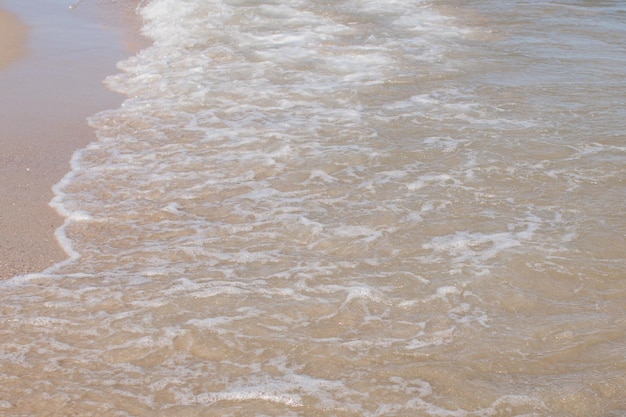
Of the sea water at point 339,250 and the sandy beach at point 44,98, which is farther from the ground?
the sandy beach at point 44,98

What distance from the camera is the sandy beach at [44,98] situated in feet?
18.4

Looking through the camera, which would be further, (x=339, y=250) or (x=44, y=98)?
(x=44, y=98)

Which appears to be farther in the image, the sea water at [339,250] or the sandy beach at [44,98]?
the sandy beach at [44,98]

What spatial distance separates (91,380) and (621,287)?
3.17m

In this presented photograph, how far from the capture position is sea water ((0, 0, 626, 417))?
3893 mm

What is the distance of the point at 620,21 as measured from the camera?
12688mm

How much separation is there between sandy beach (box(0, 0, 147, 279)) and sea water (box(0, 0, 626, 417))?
0.19 m

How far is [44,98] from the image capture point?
8516 millimetres

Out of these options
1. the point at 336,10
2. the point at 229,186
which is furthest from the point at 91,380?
the point at 336,10

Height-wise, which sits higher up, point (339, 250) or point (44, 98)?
point (44, 98)

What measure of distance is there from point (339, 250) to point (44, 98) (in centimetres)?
475

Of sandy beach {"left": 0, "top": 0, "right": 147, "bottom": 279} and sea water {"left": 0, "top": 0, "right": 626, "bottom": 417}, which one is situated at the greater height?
sandy beach {"left": 0, "top": 0, "right": 147, "bottom": 279}

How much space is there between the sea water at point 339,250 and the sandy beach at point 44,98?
19cm

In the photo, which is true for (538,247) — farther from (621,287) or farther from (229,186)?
(229,186)
